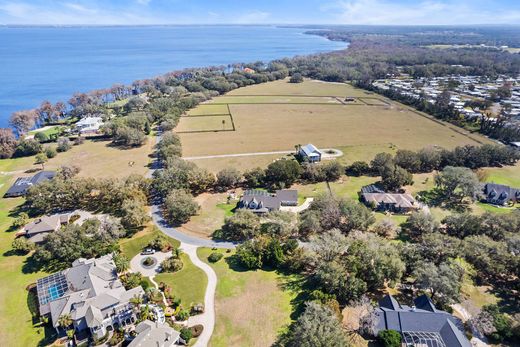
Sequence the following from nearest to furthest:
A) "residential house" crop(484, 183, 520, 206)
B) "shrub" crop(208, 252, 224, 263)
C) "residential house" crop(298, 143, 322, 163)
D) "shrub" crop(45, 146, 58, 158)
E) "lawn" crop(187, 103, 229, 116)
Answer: "shrub" crop(208, 252, 224, 263) < "residential house" crop(484, 183, 520, 206) < "residential house" crop(298, 143, 322, 163) < "shrub" crop(45, 146, 58, 158) < "lawn" crop(187, 103, 229, 116)

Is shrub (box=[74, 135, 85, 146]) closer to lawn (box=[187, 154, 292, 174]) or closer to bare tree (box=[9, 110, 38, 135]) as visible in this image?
bare tree (box=[9, 110, 38, 135])

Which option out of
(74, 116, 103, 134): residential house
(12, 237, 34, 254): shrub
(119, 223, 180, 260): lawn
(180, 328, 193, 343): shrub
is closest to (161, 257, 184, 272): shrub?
(119, 223, 180, 260): lawn

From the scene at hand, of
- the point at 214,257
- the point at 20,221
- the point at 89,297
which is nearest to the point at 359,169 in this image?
the point at 214,257

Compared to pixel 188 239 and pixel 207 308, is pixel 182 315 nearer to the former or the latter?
pixel 207 308

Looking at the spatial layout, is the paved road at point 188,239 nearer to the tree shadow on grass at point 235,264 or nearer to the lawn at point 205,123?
the tree shadow on grass at point 235,264

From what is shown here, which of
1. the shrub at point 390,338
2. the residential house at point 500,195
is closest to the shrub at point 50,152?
the shrub at point 390,338

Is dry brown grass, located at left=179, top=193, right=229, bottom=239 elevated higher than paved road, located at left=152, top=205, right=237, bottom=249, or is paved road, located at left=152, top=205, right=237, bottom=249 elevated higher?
paved road, located at left=152, top=205, right=237, bottom=249

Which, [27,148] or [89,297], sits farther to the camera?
[27,148]
